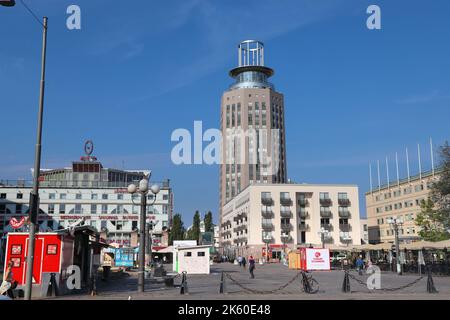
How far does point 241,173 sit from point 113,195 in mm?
64358

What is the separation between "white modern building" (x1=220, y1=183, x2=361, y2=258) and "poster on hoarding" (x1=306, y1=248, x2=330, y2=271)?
136 feet

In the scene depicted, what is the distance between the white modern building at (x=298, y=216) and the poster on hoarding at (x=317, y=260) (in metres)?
41.4

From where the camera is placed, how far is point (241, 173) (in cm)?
14562

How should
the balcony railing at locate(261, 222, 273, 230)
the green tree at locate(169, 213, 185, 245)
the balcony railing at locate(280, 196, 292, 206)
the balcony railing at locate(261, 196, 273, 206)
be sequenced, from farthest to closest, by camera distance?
the green tree at locate(169, 213, 185, 245), the balcony railing at locate(280, 196, 292, 206), the balcony railing at locate(261, 196, 273, 206), the balcony railing at locate(261, 222, 273, 230)

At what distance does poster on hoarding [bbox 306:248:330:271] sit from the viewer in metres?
48.8

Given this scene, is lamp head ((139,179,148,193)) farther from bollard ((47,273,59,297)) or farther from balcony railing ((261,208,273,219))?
balcony railing ((261,208,273,219))

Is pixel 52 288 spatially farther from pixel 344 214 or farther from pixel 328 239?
pixel 344 214

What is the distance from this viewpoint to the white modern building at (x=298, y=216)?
302 feet

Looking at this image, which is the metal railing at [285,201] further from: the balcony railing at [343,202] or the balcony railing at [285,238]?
the balcony railing at [343,202]

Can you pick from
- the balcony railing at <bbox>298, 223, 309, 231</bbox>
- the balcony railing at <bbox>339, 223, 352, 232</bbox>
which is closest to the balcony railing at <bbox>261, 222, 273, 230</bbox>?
the balcony railing at <bbox>298, 223, 309, 231</bbox>

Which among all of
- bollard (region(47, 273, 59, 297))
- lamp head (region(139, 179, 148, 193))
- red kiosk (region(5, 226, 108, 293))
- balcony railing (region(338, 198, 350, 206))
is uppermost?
balcony railing (region(338, 198, 350, 206))
